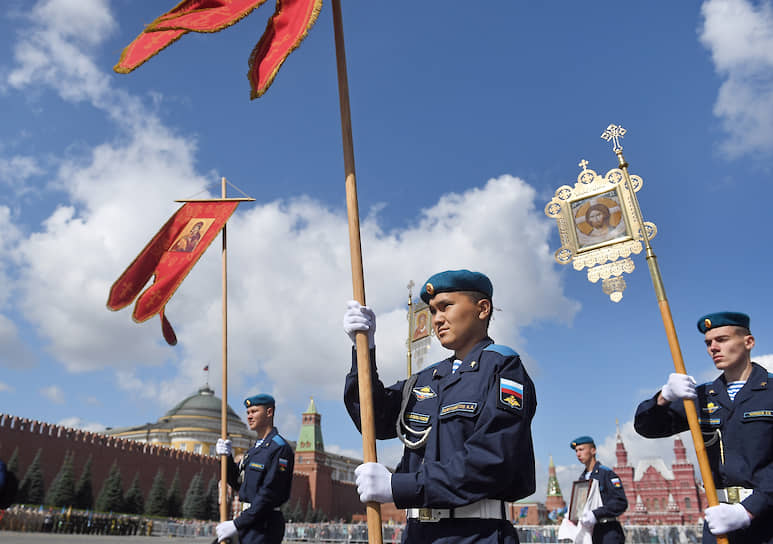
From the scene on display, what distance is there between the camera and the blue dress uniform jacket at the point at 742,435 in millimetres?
3012

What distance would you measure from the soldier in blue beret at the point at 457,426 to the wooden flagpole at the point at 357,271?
0.22ft

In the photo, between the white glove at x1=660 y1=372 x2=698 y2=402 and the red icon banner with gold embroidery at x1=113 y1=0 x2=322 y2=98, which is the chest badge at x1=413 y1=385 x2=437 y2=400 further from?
the red icon banner with gold embroidery at x1=113 y1=0 x2=322 y2=98

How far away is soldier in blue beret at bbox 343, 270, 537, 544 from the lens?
217 cm

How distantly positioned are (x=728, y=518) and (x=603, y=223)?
2345 mm

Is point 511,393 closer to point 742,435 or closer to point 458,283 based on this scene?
point 458,283

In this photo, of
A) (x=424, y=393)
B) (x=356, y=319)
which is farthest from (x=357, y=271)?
(x=424, y=393)

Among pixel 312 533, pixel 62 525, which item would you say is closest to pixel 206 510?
pixel 312 533

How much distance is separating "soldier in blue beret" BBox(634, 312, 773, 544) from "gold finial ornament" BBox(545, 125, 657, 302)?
801mm

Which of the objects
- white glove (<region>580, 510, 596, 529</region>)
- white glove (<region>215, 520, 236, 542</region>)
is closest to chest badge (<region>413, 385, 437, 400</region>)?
white glove (<region>215, 520, 236, 542</region>)

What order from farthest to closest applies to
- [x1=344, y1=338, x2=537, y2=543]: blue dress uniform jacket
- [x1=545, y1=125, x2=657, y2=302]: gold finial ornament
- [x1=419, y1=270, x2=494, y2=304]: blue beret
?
1. [x1=545, y1=125, x2=657, y2=302]: gold finial ornament
2. [x1=419, y1=270, x2=494, y2=304]: blue beret
3. [x1=344, y1=338, x2=537, y2=543]: blue dress uniform jacket

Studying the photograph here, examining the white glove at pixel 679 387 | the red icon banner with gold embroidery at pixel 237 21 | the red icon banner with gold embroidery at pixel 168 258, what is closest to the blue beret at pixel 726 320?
the white glove at pixel 679 387

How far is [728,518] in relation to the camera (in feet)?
9.50

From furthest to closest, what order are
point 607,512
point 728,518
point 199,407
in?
point 199,407
point 607,512
point 728,518

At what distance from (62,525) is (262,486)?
2589 cm
